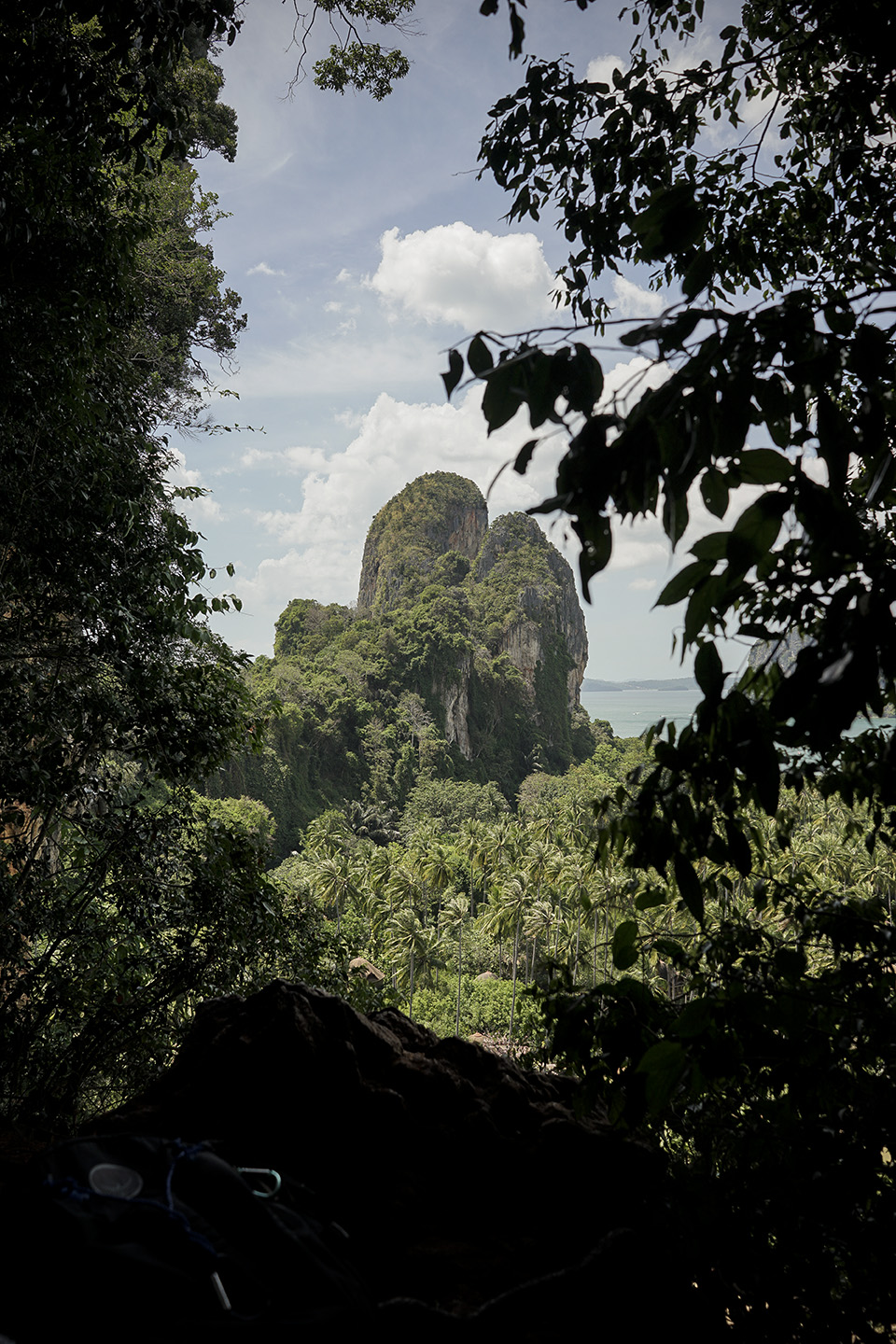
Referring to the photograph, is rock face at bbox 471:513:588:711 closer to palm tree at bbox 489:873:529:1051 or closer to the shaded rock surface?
palm tree at bbox 489:873:529:1051

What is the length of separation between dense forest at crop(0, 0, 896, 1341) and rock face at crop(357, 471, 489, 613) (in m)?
41.5

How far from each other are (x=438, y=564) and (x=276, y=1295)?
50571 millimetres

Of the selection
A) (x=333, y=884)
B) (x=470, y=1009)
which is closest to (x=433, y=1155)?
(x=470, y=1009)

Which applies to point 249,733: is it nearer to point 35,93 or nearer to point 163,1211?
point 35,93

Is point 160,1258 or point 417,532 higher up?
point 417,532

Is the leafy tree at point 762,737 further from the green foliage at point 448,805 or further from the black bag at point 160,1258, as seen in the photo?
the green foliage at point 448,805

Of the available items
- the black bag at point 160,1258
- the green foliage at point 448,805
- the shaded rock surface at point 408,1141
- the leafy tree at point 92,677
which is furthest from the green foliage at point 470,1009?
the black bag at point 160,1258

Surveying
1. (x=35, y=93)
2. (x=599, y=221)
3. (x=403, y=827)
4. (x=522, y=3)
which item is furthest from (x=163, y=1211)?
Answer: (x=403, y=827)

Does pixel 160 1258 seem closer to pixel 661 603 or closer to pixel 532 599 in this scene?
pixel 661 603

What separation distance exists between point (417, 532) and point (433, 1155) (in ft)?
168

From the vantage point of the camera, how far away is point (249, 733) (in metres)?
3.95

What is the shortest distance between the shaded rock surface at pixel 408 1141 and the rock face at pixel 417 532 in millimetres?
48049

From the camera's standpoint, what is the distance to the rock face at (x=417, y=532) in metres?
50.7

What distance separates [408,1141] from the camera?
5.79 ft
